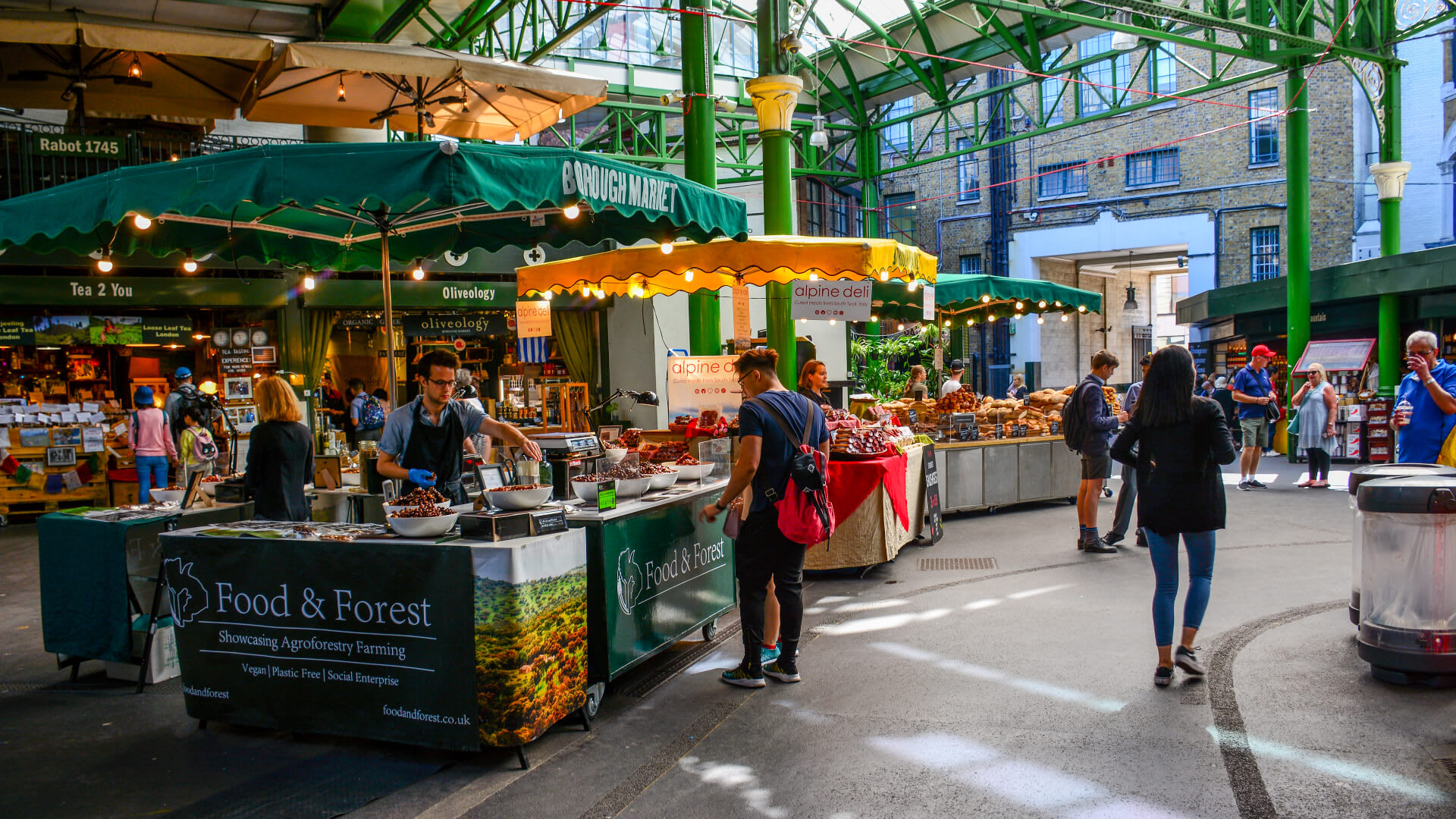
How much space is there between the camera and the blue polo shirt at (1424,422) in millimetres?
6582

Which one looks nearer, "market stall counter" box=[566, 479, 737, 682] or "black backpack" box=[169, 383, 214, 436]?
"market stall counter" box=[566, 479, 737, 682]

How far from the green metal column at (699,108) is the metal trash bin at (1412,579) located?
733cm

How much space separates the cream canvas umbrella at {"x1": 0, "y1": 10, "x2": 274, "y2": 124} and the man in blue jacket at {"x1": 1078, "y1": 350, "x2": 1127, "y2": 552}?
26.5 ft

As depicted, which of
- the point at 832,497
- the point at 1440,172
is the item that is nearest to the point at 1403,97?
the point at 1440,172

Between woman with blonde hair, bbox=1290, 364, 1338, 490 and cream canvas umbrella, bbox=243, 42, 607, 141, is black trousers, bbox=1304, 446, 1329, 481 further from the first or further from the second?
cream canvas umbrella, bbox=243, 42, 607, 141

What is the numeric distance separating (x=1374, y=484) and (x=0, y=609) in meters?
9.21

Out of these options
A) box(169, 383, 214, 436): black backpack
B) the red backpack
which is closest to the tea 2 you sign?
the red backpack

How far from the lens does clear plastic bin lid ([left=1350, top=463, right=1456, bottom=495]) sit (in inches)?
197

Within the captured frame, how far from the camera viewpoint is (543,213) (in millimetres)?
6316

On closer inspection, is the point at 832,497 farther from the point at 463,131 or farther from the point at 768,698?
the point at 463,131

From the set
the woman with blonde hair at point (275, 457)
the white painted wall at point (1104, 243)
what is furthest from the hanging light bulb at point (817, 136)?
the woman with blonde hair at point (275, 457)

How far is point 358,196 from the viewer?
4.56m

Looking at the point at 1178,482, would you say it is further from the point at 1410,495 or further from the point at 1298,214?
the point at 1298,214

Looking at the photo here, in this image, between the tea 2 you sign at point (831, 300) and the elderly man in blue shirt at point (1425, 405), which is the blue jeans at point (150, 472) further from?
the elderly man in blue shirt at point (1425, 405)
